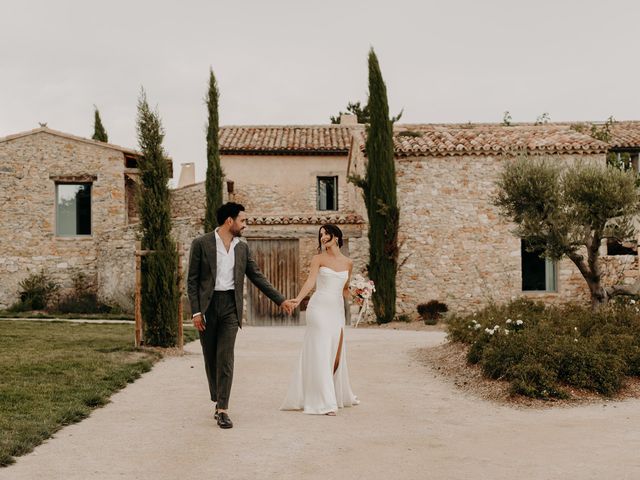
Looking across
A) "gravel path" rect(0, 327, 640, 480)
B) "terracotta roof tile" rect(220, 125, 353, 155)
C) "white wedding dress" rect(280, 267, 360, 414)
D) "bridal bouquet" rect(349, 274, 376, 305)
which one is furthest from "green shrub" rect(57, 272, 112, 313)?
"white wedding dress" rect(280, 267, 360, 414)

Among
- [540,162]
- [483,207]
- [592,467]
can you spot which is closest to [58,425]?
[592,467]

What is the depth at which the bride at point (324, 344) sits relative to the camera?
7.21 m

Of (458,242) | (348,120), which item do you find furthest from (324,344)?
(348,120)

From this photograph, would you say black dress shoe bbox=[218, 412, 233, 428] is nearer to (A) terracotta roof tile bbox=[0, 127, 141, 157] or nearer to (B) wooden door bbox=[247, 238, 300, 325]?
(B) wooden door bbox=[247, 238, 300, 325]

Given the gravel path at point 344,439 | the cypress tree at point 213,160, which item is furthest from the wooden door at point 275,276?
the gravel path at point 344,439

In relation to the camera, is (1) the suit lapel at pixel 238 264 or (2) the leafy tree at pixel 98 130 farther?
(2) the leafy tree at pixel 98 130

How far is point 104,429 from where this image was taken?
249 inches

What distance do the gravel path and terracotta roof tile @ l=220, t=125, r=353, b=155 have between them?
61.0 feet

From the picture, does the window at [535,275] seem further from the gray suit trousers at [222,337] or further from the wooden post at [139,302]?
the gray suit trousers at [222,337]

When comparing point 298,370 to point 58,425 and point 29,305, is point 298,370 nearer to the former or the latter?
point 58,425

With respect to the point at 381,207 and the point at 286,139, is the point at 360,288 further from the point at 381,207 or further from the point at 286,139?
the point at 286,139

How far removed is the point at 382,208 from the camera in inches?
774

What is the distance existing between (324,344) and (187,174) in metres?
26.7

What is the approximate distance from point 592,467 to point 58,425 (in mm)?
4266
